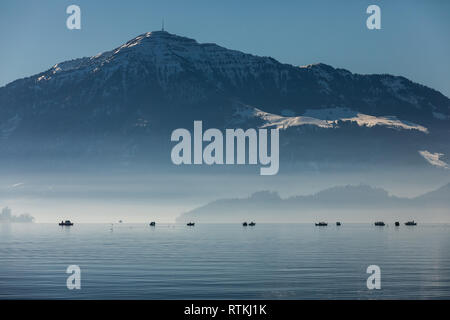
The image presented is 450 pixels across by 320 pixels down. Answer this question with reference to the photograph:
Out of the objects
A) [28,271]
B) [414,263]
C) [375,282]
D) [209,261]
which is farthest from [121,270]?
[414,263]

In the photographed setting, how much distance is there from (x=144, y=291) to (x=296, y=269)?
37.2 meters

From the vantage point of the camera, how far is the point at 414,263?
405 ft

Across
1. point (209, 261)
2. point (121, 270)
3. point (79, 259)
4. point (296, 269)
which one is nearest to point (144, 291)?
point (121, 270)

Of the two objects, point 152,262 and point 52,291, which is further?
point 152,262

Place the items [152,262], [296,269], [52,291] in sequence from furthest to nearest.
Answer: [152,262], [296,269], [52,291]

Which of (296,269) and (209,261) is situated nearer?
(296,269)

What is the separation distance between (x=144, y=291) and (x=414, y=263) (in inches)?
2471
